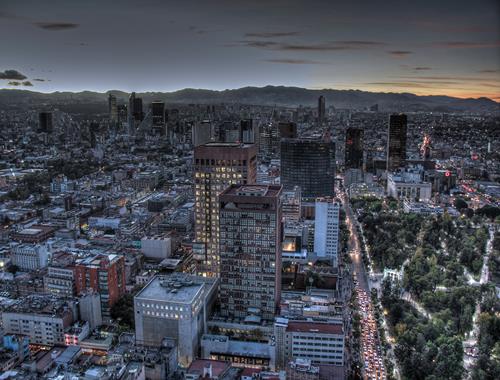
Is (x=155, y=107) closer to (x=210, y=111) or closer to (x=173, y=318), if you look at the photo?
(x=210, y=111)

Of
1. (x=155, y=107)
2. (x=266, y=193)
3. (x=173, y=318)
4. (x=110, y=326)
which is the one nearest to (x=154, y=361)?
(x=173, y=318)

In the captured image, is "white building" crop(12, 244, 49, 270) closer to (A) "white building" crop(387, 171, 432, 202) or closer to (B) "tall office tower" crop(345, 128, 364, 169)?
(A) "white building" crop(387, 171, 432, 202)

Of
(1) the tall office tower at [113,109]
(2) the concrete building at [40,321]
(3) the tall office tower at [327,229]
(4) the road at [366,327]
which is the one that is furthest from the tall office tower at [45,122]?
(2) the concrete building at [40,321]

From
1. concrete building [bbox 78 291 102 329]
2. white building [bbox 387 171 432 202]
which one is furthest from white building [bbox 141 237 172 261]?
white building [bbox 387 171 432 202]

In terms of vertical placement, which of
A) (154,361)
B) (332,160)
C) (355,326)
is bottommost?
(355,326)

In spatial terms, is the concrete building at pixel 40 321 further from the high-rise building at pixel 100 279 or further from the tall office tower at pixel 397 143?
the tall office tower at pixel 397 143

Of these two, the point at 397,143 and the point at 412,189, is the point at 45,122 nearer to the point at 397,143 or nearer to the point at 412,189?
the point at 397,143
